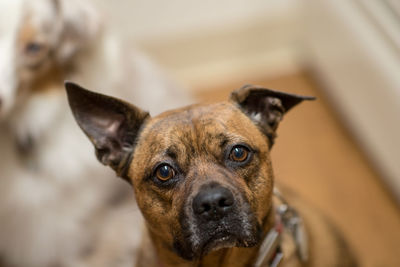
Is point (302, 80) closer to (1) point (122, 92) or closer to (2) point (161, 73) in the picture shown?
(2) point (161, 73)

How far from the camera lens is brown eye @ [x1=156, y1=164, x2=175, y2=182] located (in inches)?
70.5

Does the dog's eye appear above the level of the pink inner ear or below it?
above

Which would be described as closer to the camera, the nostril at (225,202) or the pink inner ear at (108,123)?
the nostril at (225,202)

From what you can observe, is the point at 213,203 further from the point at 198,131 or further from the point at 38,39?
the point at 38,39

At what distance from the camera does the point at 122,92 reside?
2518mm

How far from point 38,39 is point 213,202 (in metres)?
1.01

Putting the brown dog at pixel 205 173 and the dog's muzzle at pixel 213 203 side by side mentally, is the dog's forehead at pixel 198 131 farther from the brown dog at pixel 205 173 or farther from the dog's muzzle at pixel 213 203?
the dog's muzzle at pixel 213 203

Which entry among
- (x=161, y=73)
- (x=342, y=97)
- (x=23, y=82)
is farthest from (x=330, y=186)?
(x=23, y=82)

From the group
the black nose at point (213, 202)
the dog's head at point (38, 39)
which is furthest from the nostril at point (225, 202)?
the dog's head at point (38, 39)

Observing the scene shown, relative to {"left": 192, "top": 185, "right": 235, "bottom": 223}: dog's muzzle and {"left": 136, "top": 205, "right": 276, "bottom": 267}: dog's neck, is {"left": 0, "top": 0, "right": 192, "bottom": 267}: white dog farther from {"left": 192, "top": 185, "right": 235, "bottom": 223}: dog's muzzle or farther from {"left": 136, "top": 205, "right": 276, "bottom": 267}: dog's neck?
{"left": 192, "top": 185, "right": 235, "bottom": 223}: dog's muzzle

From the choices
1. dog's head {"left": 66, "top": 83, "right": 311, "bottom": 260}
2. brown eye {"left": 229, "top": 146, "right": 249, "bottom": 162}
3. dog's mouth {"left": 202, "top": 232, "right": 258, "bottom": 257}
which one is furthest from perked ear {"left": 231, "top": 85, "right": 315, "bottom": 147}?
dog's mouth {"left": 202, "top": 232, "right": 258, "bottom": 257}

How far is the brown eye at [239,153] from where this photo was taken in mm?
1789

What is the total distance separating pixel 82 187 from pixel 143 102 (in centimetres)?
47

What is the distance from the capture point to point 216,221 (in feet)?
5.53
